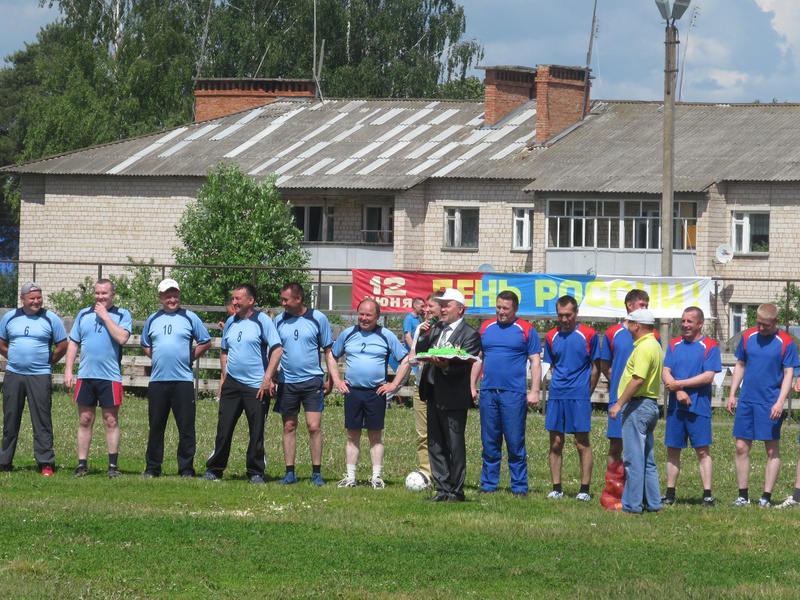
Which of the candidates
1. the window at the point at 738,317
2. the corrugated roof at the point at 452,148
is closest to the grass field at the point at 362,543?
the window at the point at 738,317

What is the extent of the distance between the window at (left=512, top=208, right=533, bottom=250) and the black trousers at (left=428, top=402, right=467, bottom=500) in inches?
1452

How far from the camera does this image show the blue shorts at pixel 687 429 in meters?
12.8

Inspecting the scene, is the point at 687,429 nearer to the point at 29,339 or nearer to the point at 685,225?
the point at 29,339

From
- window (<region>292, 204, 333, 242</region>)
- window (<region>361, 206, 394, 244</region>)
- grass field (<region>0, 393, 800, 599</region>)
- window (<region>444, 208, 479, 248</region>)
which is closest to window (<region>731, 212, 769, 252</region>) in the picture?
window (<region>444, 208, 479, 248</region>)

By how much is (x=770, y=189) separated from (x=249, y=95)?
23443mm

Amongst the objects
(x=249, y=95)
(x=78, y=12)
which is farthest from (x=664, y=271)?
(x=78, y=12)

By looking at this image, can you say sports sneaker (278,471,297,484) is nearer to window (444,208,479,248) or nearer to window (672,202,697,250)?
window (672,202,697,250)

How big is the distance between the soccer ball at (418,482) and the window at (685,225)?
3431 cm

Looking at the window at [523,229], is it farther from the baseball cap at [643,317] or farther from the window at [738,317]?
the baseball cap at [643,317]

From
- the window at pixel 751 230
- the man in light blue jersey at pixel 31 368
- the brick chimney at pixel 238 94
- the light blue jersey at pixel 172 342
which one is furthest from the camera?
the brick chimney at pixel 238 94

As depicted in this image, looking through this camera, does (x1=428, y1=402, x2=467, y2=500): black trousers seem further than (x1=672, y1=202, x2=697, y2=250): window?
No

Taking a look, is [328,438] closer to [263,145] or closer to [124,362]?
[124,362]

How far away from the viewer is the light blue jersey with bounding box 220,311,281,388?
14.0m

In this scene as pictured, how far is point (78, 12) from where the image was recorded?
66250 mm
